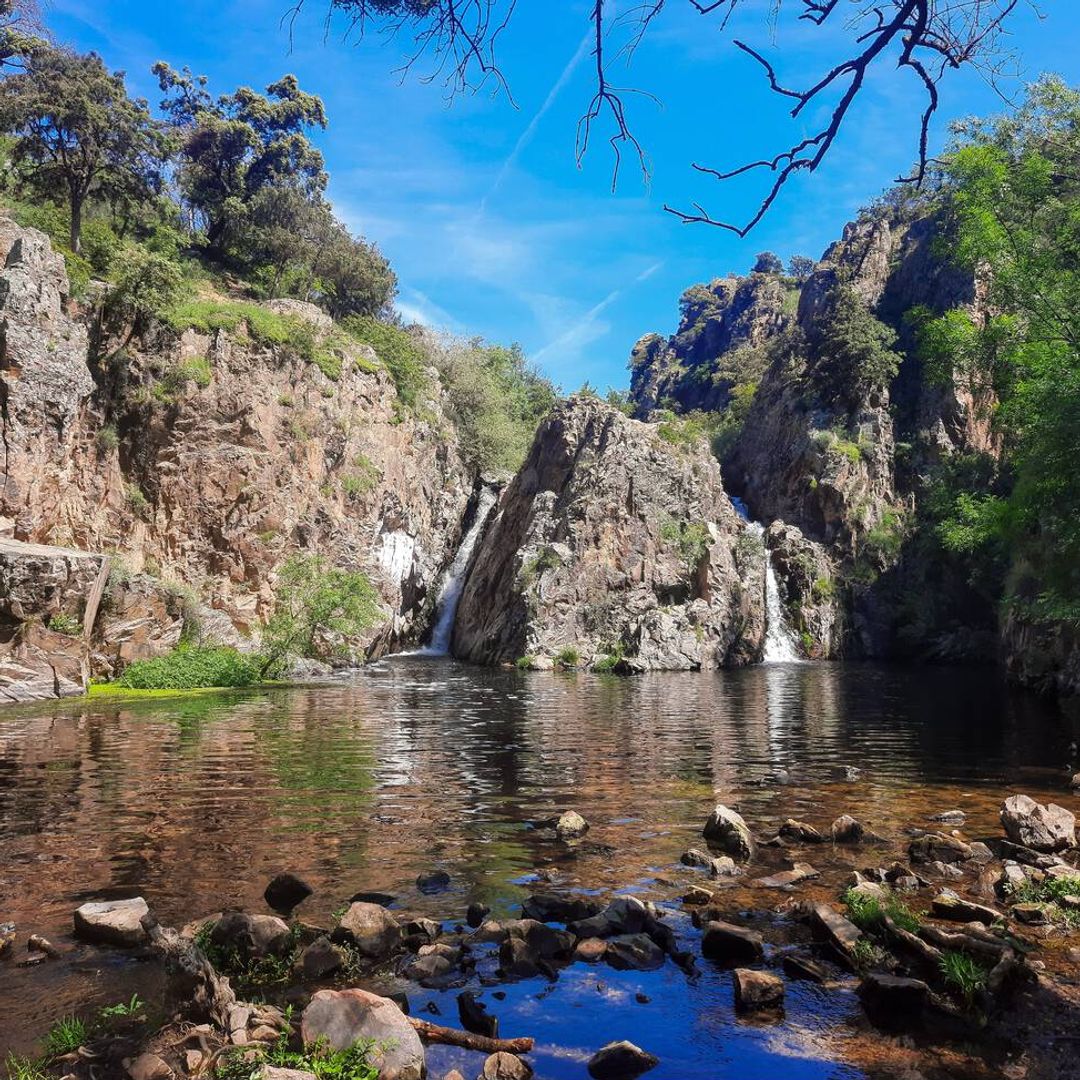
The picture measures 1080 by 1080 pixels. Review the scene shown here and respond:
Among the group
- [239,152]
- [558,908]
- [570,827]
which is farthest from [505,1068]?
[239,152]

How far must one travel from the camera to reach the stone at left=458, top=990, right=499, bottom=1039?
555 centimetres

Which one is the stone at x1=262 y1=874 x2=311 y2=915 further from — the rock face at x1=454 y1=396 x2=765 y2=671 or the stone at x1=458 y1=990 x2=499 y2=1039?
the rock face at x1=454 y1=396 x2=765 y2=671

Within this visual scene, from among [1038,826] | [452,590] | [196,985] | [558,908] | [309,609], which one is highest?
[452,590]

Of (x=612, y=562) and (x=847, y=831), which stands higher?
(x=612, y=562)

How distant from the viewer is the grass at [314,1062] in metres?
4.72

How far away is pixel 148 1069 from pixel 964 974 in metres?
5.46

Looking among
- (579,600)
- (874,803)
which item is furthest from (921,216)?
(874,803)

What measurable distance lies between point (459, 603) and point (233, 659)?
27948 mm

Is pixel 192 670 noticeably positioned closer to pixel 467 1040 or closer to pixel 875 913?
pixel 467 1040

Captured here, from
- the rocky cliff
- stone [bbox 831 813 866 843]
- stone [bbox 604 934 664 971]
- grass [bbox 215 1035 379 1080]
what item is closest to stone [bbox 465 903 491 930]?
stone [bbox 604 934 664 971]

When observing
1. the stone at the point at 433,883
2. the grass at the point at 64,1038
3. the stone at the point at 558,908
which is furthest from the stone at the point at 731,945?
the grass at the point at 64,1038

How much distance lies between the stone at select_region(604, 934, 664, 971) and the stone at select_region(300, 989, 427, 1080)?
2242 millimetres

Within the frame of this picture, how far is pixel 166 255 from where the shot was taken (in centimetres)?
4838

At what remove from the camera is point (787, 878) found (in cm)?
878
